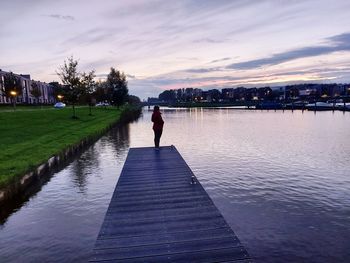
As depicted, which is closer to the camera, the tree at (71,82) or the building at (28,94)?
the tree at (71,82)

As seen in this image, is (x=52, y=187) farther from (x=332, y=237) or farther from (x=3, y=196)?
(x=332, y=237)

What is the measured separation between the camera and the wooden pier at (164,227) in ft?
23.6

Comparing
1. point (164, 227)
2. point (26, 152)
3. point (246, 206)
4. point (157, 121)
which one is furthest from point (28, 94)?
point (164, 227)

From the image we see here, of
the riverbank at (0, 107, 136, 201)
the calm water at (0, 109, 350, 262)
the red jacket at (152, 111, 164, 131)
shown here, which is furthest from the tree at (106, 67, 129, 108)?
the red jacket at (152, 111, 164, 131)

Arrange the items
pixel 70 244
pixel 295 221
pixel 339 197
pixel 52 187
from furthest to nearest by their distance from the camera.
Answer: pixel 52 187 → pixel 339 197 → pixel 295 221 → pixel 70 244

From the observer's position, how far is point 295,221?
1244cm

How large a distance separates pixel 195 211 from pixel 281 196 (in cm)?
762

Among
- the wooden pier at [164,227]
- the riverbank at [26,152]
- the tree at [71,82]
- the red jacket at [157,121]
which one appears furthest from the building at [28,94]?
the wooden pier at [164,227]

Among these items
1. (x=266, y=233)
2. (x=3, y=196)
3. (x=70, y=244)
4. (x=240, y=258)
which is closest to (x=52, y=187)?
(x=3, y=196)

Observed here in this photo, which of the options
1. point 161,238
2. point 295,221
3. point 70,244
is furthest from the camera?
point 295,221

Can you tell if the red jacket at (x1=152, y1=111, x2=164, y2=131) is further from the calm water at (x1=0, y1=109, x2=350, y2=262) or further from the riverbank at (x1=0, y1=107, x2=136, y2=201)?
the riverbank at (x1=0, y1=107, x2=136, y2=201)

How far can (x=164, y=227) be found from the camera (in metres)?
8.69

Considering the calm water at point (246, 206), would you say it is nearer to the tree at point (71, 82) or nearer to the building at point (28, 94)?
the tree at point (71, 82)

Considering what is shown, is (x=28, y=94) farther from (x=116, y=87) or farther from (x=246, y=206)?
(x=246, y=206)
